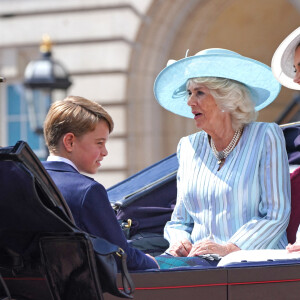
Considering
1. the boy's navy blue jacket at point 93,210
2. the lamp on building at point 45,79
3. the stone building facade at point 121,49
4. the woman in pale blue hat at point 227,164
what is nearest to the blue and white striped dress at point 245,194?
the woman in pale blue hat at point 227,164

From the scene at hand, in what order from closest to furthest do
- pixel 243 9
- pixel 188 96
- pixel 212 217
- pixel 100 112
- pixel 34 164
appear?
pixel 34 164
pixel 100 112
pixel 212 217
pixel 188 96
pixel 243 9

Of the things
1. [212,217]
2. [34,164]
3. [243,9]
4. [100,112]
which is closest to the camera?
[34,164]

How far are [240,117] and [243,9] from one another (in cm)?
758

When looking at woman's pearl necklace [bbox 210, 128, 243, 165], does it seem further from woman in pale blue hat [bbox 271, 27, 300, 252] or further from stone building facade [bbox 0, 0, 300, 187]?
stone building facade [bbox 0, 0, 300, 187]

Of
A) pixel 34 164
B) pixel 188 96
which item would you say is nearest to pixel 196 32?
pixel 188 96

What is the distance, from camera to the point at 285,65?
3471 mm

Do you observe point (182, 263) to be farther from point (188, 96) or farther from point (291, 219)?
point (188, 96)

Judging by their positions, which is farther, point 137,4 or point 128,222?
point 137,4

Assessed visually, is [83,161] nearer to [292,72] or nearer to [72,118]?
[72,118]

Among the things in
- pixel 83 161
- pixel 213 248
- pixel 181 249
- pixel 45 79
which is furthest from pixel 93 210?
pixel 45 79

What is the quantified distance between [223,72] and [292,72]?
31cm

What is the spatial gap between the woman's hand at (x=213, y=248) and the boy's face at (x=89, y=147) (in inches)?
21.9

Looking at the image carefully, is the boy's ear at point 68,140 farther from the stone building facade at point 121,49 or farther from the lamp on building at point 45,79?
the stone building facade at point 121,49

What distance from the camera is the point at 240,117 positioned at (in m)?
3.42
